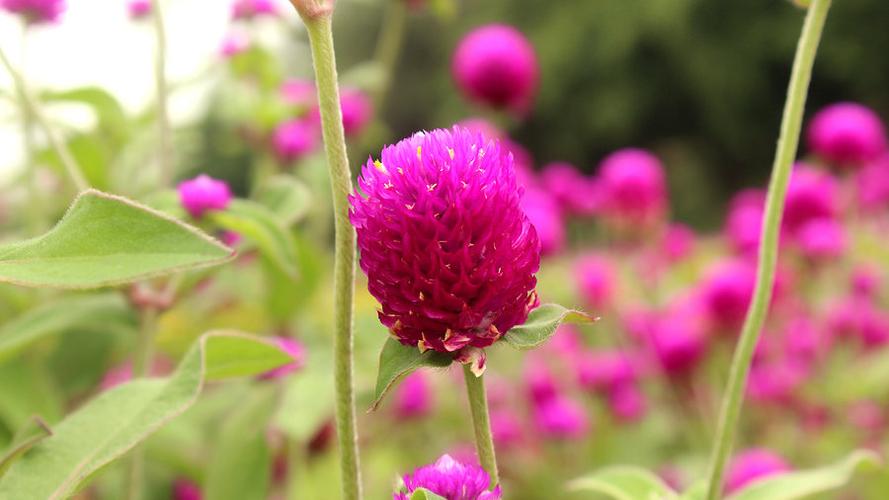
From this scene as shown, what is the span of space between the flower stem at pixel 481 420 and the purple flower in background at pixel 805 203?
132 centimetres

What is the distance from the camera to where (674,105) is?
12273 millimetres

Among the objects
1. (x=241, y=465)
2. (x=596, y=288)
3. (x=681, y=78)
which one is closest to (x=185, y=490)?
(x=241, y=465)

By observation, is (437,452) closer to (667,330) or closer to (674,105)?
(667,330)

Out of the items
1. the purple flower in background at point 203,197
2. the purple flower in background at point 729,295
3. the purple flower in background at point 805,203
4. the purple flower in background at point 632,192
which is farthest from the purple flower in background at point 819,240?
the purple flower in background at point 203,197

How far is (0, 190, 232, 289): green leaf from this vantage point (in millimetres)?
438

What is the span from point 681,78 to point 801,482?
11.8 m

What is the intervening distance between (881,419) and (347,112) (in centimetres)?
129

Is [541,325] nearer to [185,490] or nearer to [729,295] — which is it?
[185,490]

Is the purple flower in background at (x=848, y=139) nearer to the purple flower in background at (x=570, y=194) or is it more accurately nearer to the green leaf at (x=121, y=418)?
the purple flower in background at (x=570, y=194)

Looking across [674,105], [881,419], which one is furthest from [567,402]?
[674,105]

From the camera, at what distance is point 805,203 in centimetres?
166

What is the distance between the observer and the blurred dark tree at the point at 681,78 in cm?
1113

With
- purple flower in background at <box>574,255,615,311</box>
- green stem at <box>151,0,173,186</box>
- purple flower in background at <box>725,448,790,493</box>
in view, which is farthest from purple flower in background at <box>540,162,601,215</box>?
green stem at <box>151,0,173,186</box>

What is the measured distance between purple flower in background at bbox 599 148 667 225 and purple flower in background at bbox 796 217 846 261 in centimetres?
39
